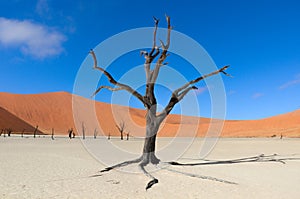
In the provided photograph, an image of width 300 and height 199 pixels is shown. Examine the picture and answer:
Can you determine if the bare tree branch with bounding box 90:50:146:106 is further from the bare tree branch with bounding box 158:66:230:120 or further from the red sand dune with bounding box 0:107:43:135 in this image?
the red sand dune with bounding box 0:107:43:135

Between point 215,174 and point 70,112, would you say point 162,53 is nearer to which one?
point 215,174

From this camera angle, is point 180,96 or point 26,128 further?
point 26,128

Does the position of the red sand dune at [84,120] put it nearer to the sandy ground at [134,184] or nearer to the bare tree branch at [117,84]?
the bare tree branch at [117,84]

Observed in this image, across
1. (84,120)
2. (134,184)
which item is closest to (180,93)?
(134,184)

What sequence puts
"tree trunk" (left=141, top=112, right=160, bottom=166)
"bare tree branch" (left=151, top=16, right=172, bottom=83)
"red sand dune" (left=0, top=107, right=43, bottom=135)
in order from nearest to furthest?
1. "tree trunk" (left=141, top=112, right=160, bottom=166)
2. "bare tree branch" (left=151, top=16, right=172, bottom=83)
3. "red sand dune" (left=0, top=107, right=43, bottom=135)

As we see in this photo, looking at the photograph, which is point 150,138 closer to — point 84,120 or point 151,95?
point 151,95

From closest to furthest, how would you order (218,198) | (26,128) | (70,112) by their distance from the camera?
(218,198), (26,128), (70,112)

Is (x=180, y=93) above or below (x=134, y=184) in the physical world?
above

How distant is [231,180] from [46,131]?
72.2m

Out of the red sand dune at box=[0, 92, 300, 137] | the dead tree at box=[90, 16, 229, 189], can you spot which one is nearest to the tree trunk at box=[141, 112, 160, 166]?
the dead tree at box=[90, 16, 229, 189]

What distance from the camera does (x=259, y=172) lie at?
13.1 m

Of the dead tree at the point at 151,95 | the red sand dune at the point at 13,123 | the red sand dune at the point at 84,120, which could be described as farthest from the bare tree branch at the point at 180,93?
the red sand dune at the point at 13,123

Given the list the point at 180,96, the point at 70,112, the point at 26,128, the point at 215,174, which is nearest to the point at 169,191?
the point at 215,174

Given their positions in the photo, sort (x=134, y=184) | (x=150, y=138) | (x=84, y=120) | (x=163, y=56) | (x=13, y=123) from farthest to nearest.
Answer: (x=84, y=120) → (x=13, y=123) → (x=163, y=56) → (x=150, y=138) → (x=134, y=184)
